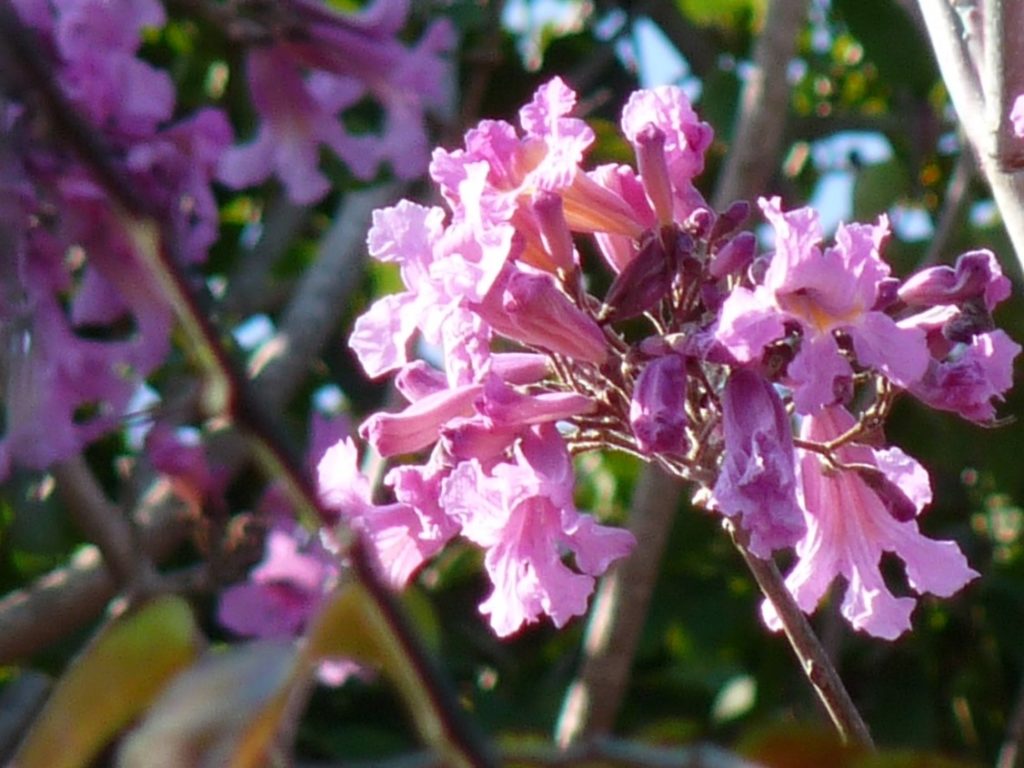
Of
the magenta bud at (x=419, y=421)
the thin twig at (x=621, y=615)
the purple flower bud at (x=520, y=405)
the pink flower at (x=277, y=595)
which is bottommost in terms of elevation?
the thin twig at (x=621, y=615)

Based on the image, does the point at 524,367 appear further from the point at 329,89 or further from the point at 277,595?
the point at 277,595

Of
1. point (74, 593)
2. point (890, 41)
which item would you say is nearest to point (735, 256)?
point (74, 593)

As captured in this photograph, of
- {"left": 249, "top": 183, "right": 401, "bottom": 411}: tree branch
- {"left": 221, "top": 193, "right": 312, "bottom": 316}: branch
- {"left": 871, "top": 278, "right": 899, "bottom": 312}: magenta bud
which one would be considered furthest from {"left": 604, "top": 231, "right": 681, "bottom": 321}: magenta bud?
{"left": 221, "top": 193, "right": 312, "bottom": 316}: branch

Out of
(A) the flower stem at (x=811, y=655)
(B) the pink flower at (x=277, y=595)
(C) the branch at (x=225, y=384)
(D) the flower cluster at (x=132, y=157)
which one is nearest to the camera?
(C) the branch at (x=225, y=384)

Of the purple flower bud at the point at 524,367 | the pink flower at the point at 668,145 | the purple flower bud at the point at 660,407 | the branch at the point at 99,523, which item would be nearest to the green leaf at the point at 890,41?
the branch at the point at 99,523

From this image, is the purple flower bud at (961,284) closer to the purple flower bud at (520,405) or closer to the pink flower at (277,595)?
the purple flower bud at (520,405)
